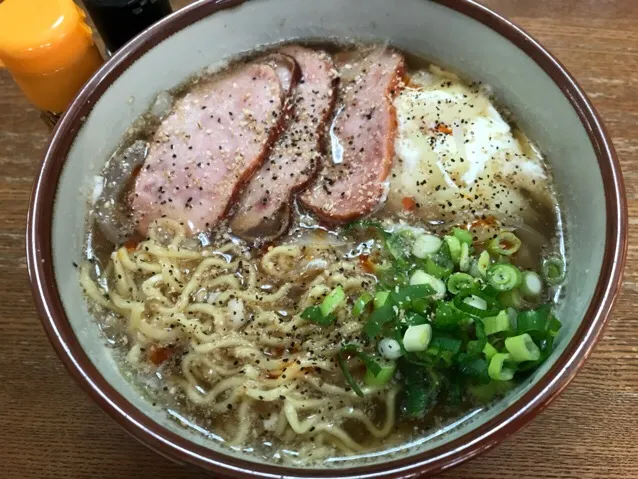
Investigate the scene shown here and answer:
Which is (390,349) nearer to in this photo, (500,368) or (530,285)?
A: (500,368)

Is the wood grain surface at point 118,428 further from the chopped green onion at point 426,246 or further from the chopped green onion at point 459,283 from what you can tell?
the chopped green onion at point 426,246

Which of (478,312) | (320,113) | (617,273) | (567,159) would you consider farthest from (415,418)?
(320,113)

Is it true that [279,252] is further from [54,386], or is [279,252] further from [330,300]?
[54,386]

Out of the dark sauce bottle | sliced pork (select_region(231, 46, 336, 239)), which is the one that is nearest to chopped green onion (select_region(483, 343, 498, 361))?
sliced pork (select_region(231, 46, 336, 239))

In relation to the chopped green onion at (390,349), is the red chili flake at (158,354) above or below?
below

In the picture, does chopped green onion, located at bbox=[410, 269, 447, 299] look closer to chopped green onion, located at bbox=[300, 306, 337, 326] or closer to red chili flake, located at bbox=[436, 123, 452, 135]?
chopped green onion, located at bbox=[300, 306, 337, 326]

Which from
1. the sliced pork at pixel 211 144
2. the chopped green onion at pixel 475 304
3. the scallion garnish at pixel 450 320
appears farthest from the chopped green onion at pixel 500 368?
the sliced pork at pixel 211 144

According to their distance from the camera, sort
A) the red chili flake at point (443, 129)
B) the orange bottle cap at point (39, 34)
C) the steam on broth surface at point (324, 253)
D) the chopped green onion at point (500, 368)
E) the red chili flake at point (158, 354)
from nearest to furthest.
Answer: the chopped green onion at point (500, 368)
the steam on broth surface at point (324, 253)
the red chili flake at point (158, 354)
the orange bottle cap at point (39, 34)
the red chili flake at point (443, 129)

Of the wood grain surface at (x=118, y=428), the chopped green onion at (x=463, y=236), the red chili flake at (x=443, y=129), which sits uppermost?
the red chili flake at (x=443, y=129)
